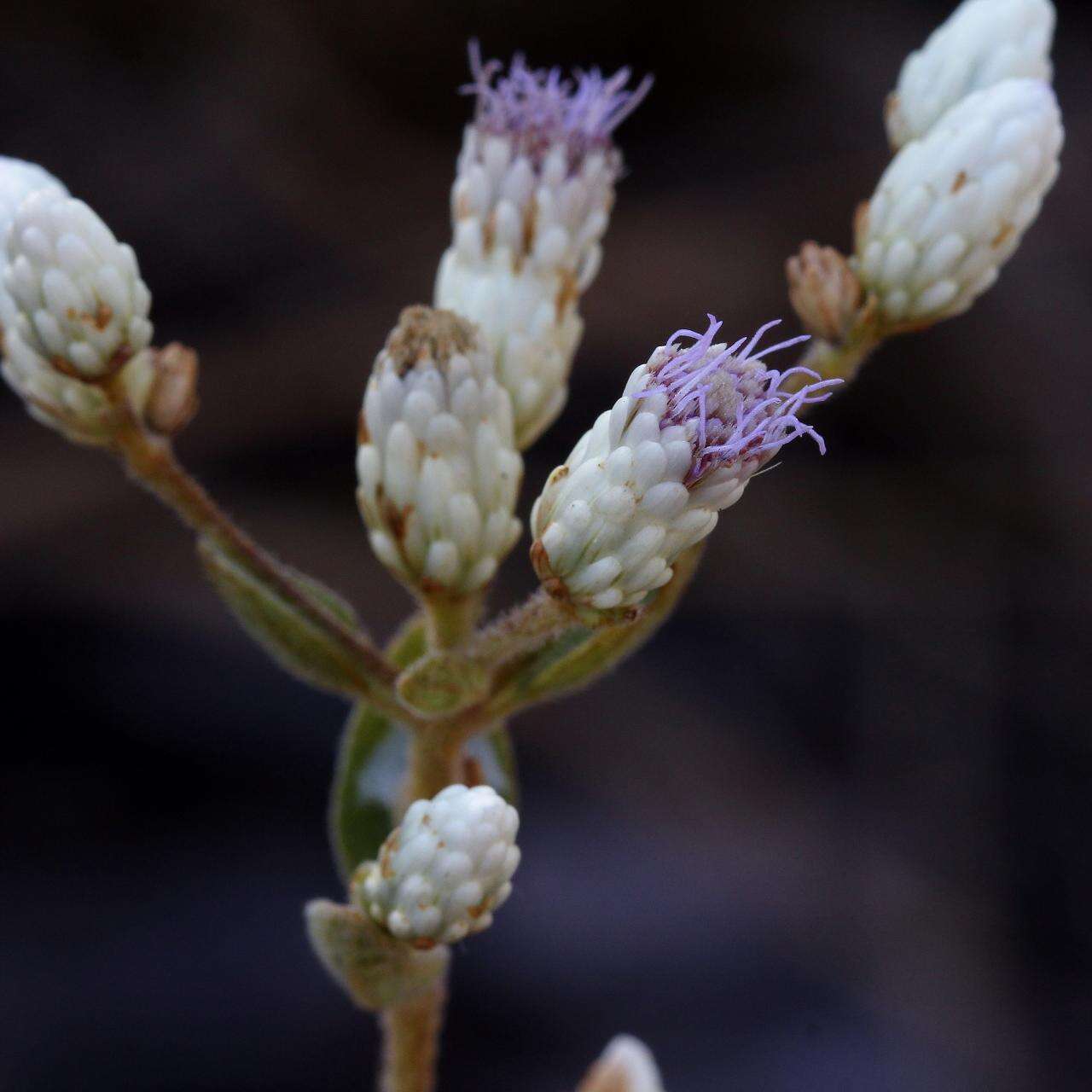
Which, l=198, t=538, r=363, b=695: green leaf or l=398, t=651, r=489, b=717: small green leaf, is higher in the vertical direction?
l=198, t=538, r=363, b=695: green leaf

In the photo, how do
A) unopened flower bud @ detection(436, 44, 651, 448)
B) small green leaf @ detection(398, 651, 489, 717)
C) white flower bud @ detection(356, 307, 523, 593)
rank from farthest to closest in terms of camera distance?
1. unopened flower bud @ detection(436, 44, 651, 448)
2. small green leaf @ detection(398, 651, 489, 717)
3. white flower bud @ detection(356, 307, 523, 593)

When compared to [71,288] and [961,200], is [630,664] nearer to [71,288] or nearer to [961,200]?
[961,200]

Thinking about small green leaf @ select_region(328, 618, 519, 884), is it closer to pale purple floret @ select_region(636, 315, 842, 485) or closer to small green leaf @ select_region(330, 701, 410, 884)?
small green leaf @ select_region(330, 701, 410, 884)

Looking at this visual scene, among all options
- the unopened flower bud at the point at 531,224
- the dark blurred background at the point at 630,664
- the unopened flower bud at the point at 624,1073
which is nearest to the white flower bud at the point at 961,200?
the unopened flower bud at the point at 531,224

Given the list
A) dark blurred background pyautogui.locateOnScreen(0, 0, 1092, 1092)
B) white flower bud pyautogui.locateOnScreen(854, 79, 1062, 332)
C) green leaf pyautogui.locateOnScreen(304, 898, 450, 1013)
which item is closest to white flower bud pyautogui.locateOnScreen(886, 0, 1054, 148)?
white flower bud pyautogui.locateOnScreen(854, 79, 1062, 332)

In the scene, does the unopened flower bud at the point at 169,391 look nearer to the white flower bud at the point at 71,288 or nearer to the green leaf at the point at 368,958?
the white flower bud at the point at 71,288

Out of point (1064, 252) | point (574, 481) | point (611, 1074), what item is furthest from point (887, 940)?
point (574, 481)
